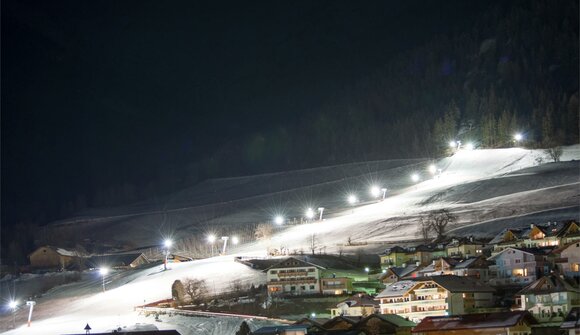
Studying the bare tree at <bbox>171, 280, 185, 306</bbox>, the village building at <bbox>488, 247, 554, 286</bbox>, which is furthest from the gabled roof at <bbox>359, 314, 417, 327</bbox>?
the bare tree at <bbox>171, 280, 185, 306</bbox>

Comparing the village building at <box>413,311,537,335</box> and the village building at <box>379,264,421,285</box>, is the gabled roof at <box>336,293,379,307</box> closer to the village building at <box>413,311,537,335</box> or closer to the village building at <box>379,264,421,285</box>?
the village building at <box>379,264,421,285</box>

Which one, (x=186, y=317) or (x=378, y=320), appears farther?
(x=186, y=317)

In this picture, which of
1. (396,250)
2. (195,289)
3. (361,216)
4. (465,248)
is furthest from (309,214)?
(465,248)

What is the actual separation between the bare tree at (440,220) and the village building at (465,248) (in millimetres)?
4732

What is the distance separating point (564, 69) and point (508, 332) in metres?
112

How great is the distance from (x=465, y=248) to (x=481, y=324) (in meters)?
18.7

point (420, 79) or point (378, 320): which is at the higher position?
point (420, 79)

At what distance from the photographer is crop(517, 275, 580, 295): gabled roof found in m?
44.5

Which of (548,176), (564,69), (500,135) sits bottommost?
(548,176)

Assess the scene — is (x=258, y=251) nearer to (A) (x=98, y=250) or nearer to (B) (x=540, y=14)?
(A) (x=98, y=250)

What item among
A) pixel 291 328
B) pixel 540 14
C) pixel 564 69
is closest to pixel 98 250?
pixel 291 328

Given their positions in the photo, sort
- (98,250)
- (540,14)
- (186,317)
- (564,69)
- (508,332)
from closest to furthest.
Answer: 1. (508,332)
2. (186,317)
3. (98,250)
4. (564,69)
5. (540,14)

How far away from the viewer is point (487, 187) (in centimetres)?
8456

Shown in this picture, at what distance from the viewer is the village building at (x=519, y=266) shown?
5119 cm
